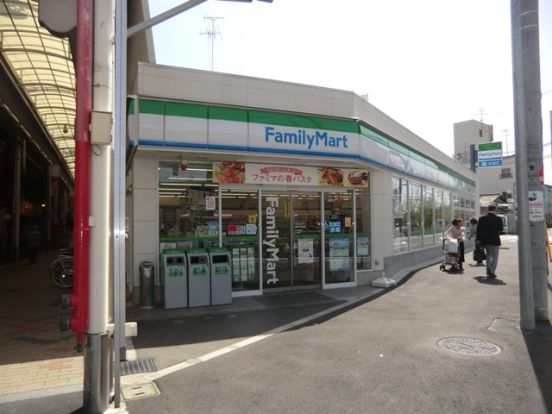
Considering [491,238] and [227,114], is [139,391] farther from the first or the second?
[491,238]

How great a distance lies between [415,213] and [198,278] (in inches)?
361

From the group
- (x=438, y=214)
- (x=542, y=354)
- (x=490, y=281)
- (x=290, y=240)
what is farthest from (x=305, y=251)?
(x=438, y=214)

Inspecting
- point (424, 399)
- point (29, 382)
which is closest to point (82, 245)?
point (29, 382)

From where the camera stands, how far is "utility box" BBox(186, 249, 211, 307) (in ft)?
27.5

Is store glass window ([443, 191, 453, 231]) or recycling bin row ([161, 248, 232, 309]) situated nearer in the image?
recycling bin row ([161, 248, 232, 309])

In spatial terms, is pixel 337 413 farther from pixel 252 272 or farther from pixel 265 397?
pixel 252 272

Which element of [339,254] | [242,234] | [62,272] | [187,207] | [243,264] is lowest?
[62,272]

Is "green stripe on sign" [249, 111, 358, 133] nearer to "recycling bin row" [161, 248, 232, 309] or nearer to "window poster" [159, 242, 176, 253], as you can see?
"recycling bin row" [161, 248, 232, 309]

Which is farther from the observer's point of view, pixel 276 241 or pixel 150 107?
pixel 276 241

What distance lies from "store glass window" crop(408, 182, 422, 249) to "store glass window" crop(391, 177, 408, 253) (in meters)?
0.61

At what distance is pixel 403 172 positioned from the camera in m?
12.8

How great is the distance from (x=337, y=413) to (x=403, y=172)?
9.92m

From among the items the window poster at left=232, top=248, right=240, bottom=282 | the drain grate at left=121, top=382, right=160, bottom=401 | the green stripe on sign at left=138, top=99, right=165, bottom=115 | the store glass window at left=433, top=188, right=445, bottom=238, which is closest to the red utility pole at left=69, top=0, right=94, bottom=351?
the drain grate at left=121, top=382, right=160, bottom=401

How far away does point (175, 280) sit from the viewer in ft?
27.1
